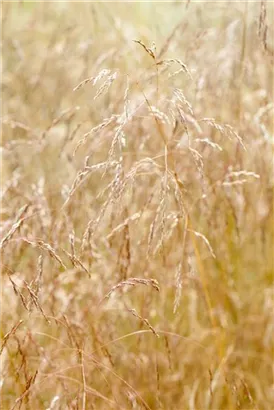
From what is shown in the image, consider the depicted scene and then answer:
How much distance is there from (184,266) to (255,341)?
1.17 feet

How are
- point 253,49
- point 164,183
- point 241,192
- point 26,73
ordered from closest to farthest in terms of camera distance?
point 164,183 < point 241,192 < point 253,49 < point 26,73

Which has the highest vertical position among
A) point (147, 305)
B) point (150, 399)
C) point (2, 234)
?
point (2, 234)

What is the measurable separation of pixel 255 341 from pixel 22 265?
0.86m

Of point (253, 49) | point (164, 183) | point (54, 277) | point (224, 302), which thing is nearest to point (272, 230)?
point (224, 302)

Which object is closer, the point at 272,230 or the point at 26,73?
the point at 272,230

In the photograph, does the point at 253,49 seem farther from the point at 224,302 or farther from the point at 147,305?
the point at 147,305

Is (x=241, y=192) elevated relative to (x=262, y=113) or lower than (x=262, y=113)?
lower

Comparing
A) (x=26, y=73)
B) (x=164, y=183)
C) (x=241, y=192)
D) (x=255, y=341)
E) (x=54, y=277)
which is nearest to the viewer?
(x=164, y=183)

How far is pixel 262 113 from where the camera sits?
2604 millimetres

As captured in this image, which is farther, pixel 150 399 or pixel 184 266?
pixel 184 266

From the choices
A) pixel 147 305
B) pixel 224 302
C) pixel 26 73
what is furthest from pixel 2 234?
pixel 26 73

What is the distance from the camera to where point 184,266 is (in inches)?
110

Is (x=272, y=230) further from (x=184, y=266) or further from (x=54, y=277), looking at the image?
(x=54, y=277)

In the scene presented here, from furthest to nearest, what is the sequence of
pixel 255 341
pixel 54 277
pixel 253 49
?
pixel 253 49 < pixel 255 341 < pixel 54 277
